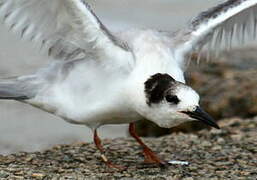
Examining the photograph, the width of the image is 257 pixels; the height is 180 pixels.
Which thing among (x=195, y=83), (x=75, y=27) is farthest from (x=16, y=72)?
(x=75, y=27)

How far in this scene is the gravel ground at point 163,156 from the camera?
260 inches

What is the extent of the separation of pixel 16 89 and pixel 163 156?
1497 mm

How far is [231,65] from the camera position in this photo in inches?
428

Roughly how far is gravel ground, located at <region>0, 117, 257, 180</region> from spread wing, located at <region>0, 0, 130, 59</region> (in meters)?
0.97

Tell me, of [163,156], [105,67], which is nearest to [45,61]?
[105,67]

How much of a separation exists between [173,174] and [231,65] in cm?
445

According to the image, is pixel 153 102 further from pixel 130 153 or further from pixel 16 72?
pixel 16 72

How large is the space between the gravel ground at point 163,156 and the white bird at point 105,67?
269 millimetres

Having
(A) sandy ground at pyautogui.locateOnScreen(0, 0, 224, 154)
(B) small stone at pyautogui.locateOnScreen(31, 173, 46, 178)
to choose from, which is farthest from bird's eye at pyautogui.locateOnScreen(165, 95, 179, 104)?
(A) sandy ground at pyautogui.locateOnScreen(0, 0, 224, 154)

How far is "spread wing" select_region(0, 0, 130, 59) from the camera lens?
21.0 feet

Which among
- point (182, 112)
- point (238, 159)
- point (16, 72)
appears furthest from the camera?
point (16, 72)

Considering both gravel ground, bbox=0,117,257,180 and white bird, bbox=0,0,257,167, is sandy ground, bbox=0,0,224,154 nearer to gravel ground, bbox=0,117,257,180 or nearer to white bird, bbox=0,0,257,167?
white bird, bbox=0,0,257,167

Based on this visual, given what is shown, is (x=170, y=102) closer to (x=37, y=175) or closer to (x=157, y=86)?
(x=157, y=86)

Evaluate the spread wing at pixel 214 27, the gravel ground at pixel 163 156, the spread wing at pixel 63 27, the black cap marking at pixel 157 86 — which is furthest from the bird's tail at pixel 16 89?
the spread wing at pixel 214 27
